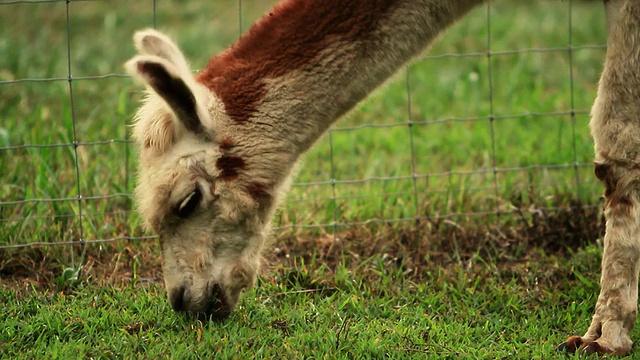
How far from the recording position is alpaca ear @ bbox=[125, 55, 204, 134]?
3.30 m

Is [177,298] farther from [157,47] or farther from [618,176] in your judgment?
[618,176]

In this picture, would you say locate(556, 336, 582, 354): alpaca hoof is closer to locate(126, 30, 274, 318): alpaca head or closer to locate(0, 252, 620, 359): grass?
locate(0, 252, 620, 359): grass

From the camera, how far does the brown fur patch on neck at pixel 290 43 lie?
363cm

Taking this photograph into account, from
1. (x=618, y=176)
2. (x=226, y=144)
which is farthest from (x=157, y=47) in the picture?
(x=618, y=176)

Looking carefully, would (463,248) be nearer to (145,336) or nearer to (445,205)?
(445,205)

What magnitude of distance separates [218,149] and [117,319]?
96cm

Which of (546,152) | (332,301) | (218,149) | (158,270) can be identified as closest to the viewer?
(218,149)

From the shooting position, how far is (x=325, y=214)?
5.24 meters

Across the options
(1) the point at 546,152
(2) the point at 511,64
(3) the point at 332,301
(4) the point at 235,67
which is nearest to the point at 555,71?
(2) the point at 511,64

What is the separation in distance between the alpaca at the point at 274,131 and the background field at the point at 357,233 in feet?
Answer: 1.00

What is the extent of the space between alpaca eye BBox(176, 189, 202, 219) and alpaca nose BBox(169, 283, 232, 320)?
322 millimetres

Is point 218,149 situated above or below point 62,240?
above

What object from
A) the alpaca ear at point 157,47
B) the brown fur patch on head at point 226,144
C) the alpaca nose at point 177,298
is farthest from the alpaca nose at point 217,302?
the alpaca ear at point 157,47

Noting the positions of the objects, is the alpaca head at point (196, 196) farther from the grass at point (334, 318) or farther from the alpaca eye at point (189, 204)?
the grass at point (334, 318)
